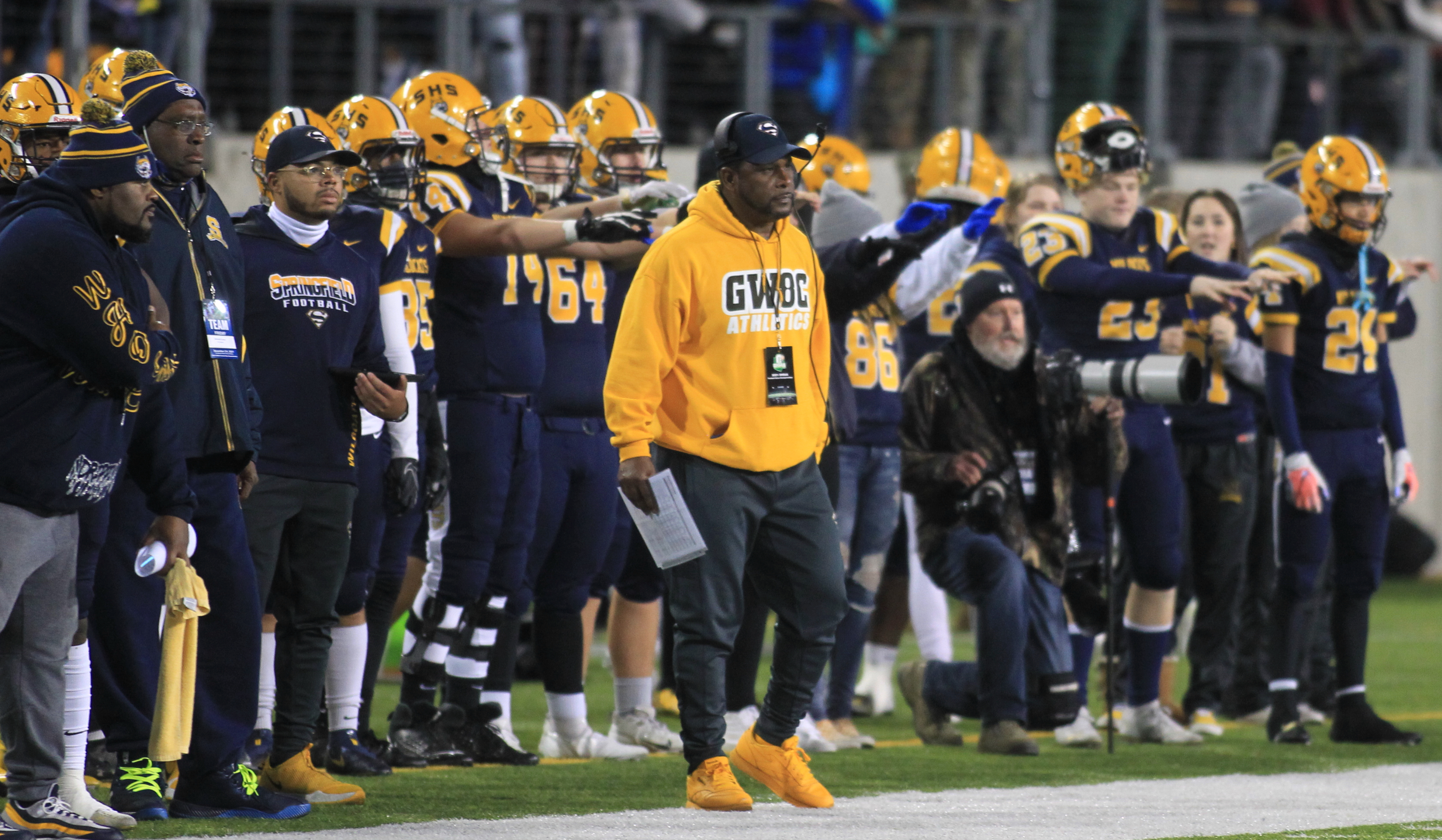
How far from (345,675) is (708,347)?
69.6 inches

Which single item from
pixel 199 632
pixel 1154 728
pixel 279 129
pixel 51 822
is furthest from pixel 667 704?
pixel 51 822

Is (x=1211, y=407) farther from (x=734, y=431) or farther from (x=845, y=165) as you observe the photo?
(x=734, y=431)

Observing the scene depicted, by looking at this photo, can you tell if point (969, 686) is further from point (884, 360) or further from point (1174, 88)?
point (1174, 88)

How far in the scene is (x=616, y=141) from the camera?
27.4 feet

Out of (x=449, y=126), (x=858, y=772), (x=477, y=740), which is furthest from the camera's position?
(x=449, y=126)

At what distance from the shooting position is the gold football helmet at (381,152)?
23.2 feet

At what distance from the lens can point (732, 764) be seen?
6496mm

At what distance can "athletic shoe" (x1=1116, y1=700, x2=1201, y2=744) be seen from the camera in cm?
837

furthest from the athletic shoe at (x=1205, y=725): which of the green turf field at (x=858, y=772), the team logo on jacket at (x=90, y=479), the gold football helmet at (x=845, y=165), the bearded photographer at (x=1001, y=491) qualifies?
the team logo on jacket at (x=90, y=479)

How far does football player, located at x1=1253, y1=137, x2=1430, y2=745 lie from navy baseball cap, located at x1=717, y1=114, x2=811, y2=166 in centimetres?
307

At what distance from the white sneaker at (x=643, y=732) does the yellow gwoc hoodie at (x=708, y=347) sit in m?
2.01

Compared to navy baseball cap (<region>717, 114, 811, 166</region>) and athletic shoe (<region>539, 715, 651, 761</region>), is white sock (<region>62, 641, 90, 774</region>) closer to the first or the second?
navy baseball cap (<region>717, 114, 811, 166</region>)

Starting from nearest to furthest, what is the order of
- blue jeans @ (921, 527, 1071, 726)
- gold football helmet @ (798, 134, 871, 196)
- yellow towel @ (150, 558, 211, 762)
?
yellow towel @ (150, 558, 211, 762)
blue jeans @ (921, 527, 1071, 726)
gold football helmet @ (798, 134, 871, 196)

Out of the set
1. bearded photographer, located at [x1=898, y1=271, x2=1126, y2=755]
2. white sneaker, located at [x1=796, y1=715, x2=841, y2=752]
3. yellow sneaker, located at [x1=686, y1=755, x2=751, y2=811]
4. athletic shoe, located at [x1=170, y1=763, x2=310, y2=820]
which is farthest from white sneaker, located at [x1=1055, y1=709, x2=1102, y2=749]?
athletic shoe, located at [x1=170, y1=763, x2=310, y2=820]
